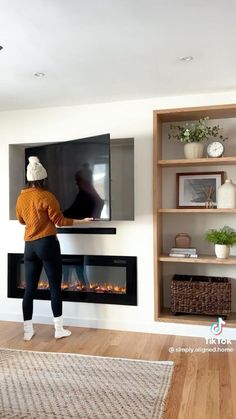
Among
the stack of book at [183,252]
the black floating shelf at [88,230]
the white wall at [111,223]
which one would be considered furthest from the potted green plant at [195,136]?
the black floating shelf at [88,230]

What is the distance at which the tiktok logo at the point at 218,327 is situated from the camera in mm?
2857

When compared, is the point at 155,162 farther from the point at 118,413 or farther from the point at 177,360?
the point at 118,413

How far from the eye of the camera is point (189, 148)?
293 centimetres

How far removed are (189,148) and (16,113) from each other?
5.82 ft

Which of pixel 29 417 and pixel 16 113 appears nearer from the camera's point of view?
pixel 29 417

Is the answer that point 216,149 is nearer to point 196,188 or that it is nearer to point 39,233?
point 196,188

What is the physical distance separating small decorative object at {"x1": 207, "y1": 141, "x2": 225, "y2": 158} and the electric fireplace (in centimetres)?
117

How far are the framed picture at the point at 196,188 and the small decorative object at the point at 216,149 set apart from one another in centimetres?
22

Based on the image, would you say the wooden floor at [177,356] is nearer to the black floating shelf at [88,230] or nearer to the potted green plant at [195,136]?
the black floating shelf at [88,230]

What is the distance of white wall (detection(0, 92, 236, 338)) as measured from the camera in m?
3.11

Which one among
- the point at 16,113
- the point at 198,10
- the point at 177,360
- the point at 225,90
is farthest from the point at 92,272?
the point at 198,10

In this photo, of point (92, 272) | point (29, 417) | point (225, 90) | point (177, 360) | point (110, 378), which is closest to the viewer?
point (29, 417)

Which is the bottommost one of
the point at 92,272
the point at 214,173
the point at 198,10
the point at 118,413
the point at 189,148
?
the point at 118,413

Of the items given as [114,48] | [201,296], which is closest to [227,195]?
[201,296]
